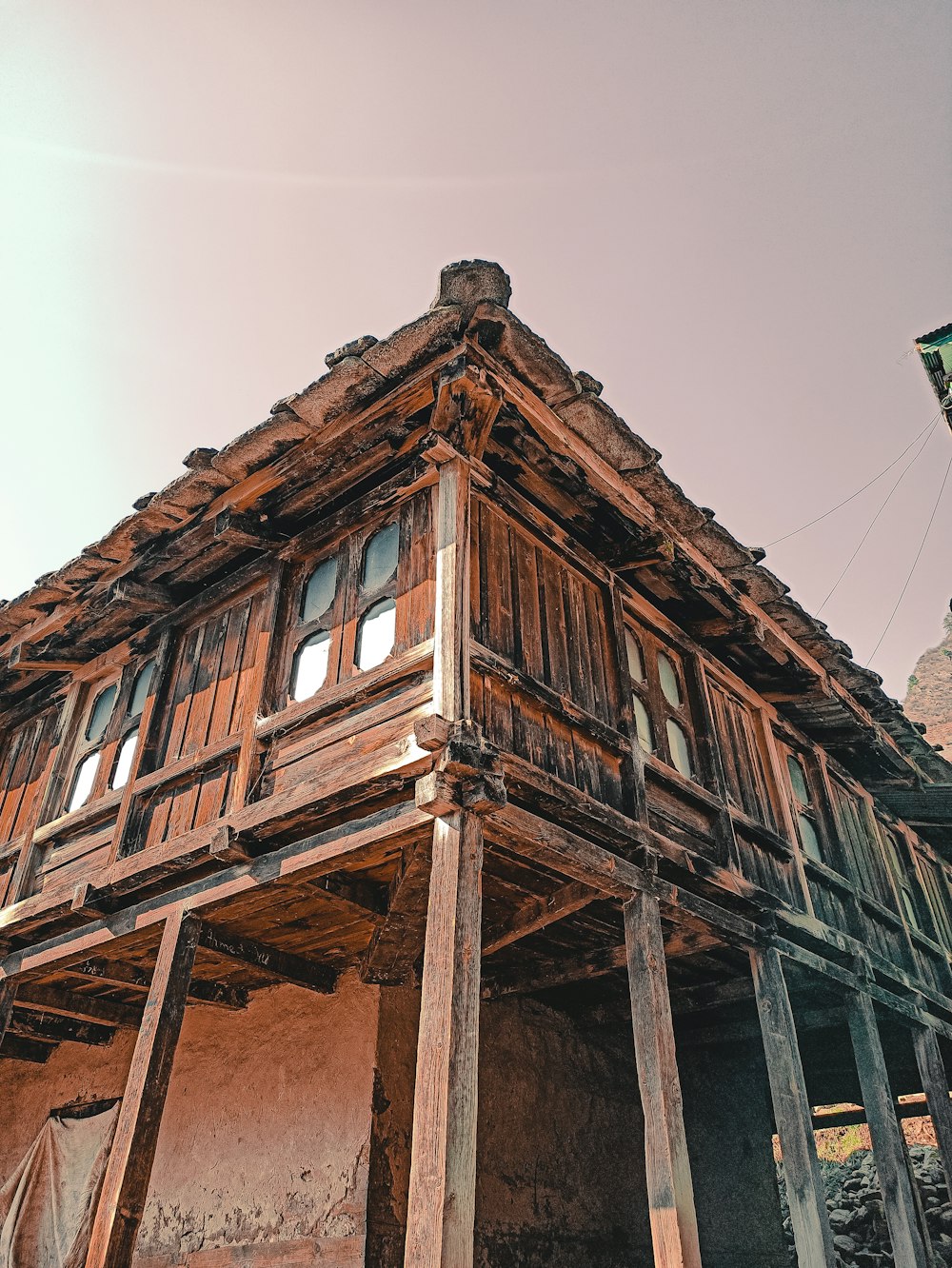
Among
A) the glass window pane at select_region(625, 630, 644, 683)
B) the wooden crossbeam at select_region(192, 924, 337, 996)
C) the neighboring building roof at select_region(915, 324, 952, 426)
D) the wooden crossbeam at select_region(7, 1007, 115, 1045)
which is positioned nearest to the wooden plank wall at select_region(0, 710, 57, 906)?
the wooden crossbeam at select_region(7, 1007, 115, 1045)

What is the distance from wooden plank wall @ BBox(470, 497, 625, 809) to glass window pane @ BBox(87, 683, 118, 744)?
409 cm

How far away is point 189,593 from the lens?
27.3 feet

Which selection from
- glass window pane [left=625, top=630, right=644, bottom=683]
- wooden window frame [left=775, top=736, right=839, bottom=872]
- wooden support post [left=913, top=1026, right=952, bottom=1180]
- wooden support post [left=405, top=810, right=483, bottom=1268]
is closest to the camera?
wooden support post [left=405, top=810, right=483, bottom=1268]

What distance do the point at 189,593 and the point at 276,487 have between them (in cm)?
161

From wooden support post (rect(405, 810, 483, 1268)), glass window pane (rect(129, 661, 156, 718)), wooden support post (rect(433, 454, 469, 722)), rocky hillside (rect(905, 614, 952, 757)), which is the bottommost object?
wooden support post (rect(405, 810, 483, 1268))

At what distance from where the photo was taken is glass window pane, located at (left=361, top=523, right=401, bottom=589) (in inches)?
266

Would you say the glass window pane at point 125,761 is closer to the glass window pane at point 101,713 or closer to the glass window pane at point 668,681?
the glass window pane at point 101,713

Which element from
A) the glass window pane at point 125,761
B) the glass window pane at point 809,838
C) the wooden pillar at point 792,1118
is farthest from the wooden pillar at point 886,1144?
the glass window pane at point 125,761

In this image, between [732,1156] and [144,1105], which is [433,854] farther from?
[732,1156]

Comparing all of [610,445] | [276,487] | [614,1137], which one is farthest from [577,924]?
[276,487]

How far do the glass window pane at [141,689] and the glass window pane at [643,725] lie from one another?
162 inches

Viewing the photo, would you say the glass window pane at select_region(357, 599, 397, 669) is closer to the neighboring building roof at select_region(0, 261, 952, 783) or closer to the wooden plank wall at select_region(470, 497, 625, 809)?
the wooden plank wall at select_region(470, 497, 625, 809)

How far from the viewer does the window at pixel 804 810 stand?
369 inches

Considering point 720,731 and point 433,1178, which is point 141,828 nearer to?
point 433,1178
